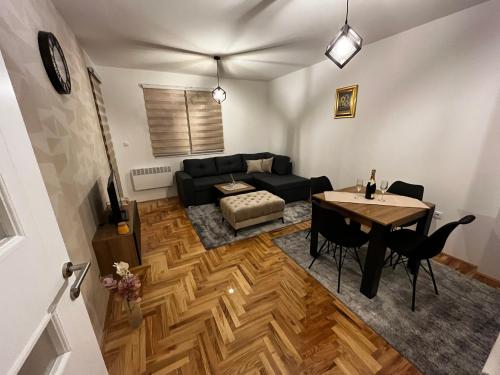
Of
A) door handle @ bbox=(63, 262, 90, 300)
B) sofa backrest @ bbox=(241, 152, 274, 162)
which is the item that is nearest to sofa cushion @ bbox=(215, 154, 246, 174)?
sofa backrest @ bbox=(241, 152, 274, 162)

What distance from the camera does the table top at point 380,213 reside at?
1.66 meters

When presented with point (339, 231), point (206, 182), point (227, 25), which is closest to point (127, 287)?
point (339, 231)

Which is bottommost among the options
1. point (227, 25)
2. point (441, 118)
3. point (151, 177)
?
point (151, 177)

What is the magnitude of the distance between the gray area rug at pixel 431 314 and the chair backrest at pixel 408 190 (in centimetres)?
79

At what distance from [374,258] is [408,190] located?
1.06 m

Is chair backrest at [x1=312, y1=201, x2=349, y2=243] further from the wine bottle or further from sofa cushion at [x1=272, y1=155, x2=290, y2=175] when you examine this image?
sofa cushion at [x1=272, y1=155, x2=290, y2=175]

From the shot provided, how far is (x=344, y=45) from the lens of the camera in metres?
1.54

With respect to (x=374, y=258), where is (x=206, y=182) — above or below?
above

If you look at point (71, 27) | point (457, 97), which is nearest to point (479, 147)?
point (457, 97)

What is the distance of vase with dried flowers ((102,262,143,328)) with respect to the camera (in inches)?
58.8

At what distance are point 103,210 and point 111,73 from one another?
2745mm

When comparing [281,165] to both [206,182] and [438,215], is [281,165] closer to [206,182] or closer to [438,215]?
[206,182]

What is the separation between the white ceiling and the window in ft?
2.63

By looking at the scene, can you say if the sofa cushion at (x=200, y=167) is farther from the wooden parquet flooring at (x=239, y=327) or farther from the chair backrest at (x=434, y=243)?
the chair backrest at (x=434, y=243)
